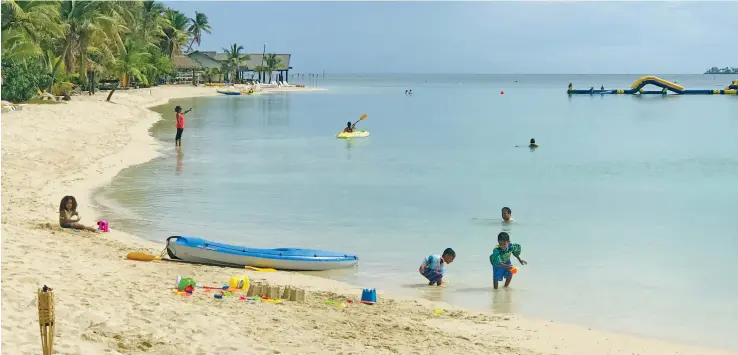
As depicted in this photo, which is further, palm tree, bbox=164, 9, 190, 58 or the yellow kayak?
A: palm tree, bbox=164, 9, 190, 58

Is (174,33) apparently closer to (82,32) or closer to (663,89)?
(82,32)

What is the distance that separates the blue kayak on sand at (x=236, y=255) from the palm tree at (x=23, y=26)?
74.6 ft

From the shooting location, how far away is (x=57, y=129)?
26.3 m

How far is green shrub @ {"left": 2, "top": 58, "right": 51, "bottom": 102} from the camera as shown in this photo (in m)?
30.8

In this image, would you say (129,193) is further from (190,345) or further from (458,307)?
(190,345)

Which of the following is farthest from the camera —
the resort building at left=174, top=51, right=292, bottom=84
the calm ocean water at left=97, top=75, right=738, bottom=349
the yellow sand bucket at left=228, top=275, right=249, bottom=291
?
the resort building at left=174, top=51, right=292, bottom=84

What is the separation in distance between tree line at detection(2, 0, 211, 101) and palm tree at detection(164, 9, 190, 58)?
23.6 ft

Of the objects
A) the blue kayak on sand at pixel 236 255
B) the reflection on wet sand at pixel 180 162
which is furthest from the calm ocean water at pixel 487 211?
the blue kayak on sand at pixel 236 255

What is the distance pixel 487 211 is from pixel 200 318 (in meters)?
11.5

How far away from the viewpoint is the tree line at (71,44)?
31875mm

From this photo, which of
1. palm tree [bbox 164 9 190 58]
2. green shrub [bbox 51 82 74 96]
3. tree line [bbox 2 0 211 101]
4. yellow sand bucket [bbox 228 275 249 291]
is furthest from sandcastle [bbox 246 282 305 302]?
palm tree [bbox 164 9 190 58]

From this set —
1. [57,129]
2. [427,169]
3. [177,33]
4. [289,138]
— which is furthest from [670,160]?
[177,33]

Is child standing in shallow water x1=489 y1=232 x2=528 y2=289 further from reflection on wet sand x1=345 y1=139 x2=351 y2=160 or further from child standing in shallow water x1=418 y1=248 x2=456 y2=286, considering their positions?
reflection on wet sand x1=345 y1=139 x2=351 y2=160

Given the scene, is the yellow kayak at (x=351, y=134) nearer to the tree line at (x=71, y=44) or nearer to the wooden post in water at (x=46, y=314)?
the tree line at (x=71, y=44)
